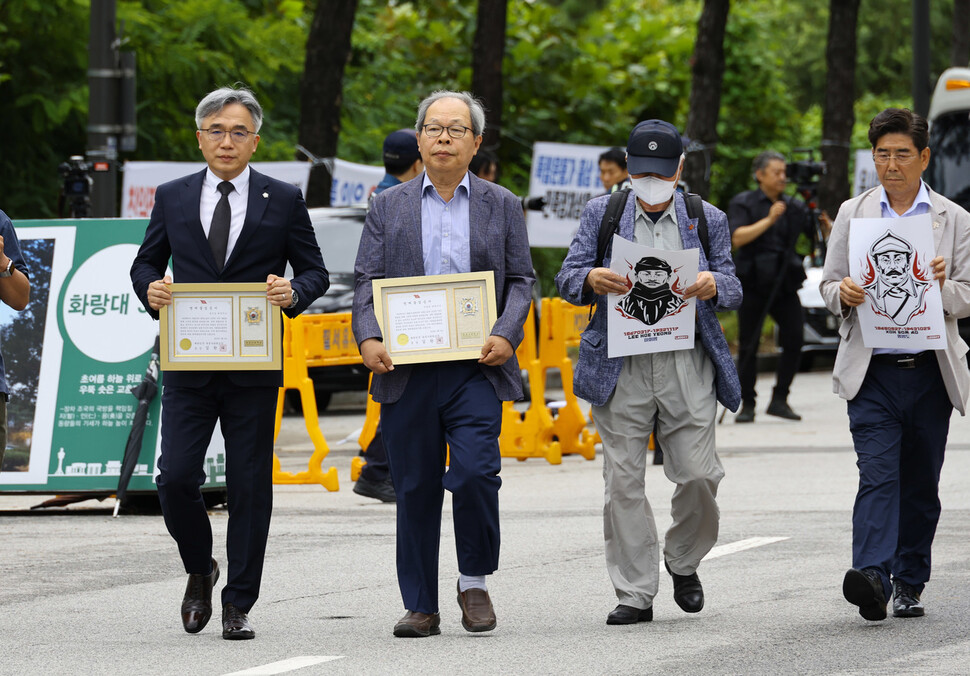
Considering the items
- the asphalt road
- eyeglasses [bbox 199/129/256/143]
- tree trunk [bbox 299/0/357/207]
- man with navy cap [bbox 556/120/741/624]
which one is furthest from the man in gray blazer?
tree trunk [bbox 299/0/357/207]

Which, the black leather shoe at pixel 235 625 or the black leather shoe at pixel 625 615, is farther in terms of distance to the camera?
the black leather shoe at pixel 625 615

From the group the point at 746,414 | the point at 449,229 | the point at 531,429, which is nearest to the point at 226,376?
the point at 449,229

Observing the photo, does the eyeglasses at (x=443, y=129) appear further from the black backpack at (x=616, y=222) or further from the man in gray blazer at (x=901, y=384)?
the man in gray blazer at (x=901, y=384)

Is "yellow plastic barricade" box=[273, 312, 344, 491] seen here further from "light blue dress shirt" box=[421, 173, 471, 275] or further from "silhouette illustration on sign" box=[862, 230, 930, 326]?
"silhouette illustration on sign" box=[862, 230, 930, 326]

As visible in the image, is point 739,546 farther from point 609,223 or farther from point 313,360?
point 313,360

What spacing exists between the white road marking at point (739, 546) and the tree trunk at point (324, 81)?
10662mm

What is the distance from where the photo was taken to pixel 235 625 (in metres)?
6.37

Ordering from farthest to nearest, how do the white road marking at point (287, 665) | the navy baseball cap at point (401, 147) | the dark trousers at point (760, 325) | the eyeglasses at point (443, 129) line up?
the dark trousers at point (760, 325)
the navy baseball cap at point (401, 147)
the eyeglasses at point (443, 129)
the white road marking at point (287, 665)

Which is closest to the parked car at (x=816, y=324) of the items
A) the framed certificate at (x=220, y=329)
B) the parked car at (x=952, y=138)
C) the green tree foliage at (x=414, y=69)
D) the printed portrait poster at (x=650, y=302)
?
the parked car at (x=952, y=138)

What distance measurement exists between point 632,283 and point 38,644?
2.52 m

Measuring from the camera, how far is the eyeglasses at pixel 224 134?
642cm

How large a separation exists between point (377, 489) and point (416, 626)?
4.05 m

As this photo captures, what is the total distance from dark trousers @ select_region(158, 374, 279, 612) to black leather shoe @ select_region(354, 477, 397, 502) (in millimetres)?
3874

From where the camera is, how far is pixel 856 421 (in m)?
6.72
